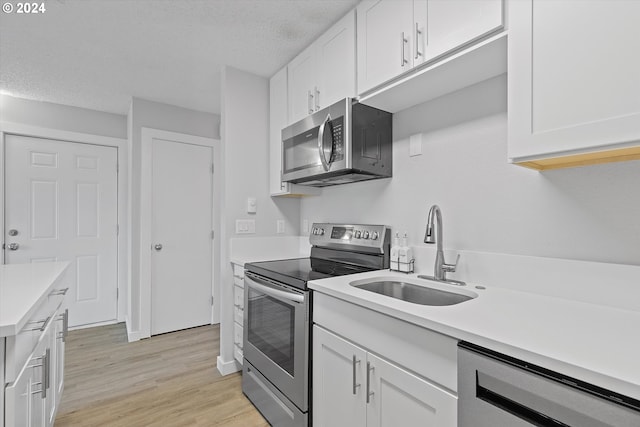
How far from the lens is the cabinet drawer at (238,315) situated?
2.22 metres

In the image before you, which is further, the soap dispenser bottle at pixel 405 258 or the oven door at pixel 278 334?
the soap dispenser bottle at pixel 405 258

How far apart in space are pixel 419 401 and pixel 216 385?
5.68ft

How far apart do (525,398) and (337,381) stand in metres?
0.76

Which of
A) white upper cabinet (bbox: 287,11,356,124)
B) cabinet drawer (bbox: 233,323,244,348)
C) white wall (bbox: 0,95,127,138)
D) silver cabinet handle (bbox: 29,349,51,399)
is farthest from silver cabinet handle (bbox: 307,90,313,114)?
white wall (bbox: 0,95,127,138)

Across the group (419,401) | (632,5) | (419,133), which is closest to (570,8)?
(632,5)

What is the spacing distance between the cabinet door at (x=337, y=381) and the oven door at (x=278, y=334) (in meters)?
0.07

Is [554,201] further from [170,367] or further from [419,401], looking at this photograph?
[170,367]

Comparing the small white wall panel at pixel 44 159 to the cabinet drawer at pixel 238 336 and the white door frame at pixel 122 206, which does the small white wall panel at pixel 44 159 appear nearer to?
the white door frame at pixel 122 206

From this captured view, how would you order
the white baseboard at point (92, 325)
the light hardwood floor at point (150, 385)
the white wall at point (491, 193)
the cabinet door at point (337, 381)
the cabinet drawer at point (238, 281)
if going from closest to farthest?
1. the white wall at point (491, 193)
2. the cabinet door at point (337, 381)
3. the light hardwood floor at point (150, 385)
4. the cabinet drawer at point (238, 281)
5. the white baseboard at point (92, 325)

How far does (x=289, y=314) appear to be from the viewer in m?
1.59

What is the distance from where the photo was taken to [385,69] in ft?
4.88

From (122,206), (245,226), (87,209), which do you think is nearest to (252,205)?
(245,226)

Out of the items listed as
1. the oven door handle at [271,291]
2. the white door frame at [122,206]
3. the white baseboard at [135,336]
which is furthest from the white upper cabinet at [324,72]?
the white baseboard at [135,336]

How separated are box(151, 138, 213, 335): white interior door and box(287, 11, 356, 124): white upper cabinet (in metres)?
1.65
